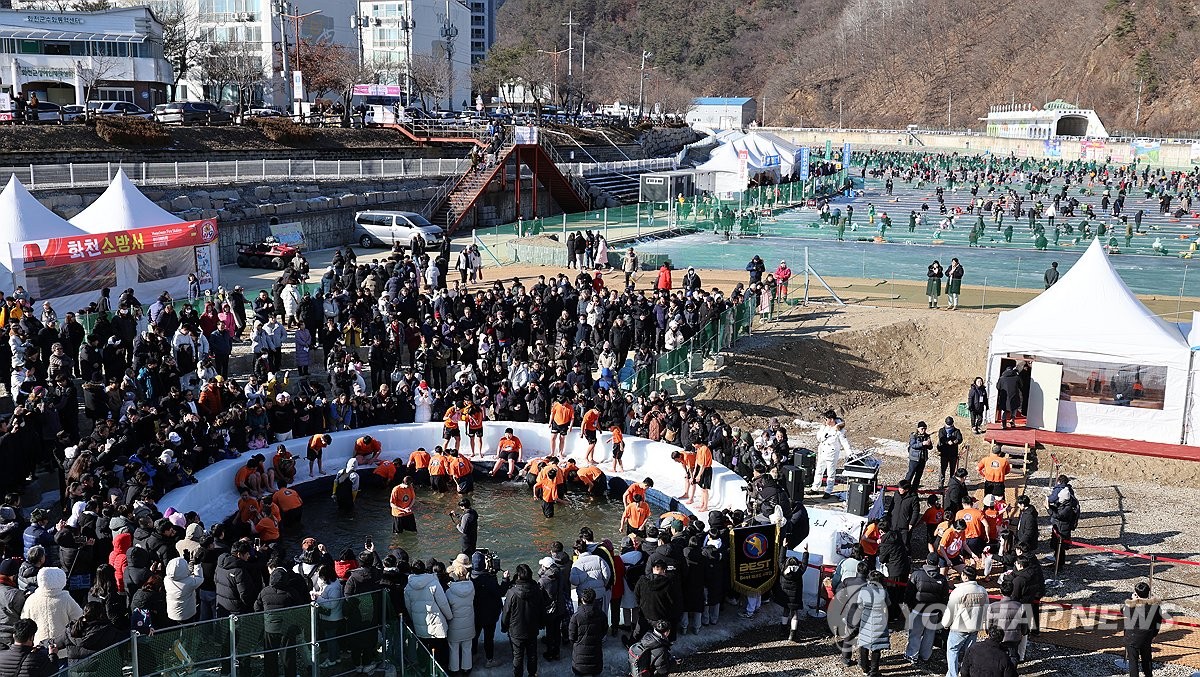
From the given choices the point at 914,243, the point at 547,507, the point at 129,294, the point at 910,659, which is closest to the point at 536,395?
the point at 547,507

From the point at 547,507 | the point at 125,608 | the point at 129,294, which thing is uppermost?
the point at 129,294

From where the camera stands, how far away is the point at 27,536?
10930 millimetres

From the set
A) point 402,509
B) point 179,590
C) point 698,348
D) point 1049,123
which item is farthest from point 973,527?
point 1049,123

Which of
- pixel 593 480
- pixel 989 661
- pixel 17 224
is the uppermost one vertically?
pixel 17 224

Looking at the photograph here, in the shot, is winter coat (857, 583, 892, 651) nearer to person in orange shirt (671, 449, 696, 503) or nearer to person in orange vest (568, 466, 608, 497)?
person in orange shirt (671, 449, 696, 503)

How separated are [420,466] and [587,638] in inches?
293

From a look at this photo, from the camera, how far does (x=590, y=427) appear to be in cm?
1766

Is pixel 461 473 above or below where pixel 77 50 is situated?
below

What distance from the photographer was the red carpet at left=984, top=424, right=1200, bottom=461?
729 inches

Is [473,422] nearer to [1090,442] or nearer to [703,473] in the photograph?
[703,473]

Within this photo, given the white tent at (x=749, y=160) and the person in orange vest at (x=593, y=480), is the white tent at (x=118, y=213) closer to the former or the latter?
the person in orange vest at (x=593, y=480)

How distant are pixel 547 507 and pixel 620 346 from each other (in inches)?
202

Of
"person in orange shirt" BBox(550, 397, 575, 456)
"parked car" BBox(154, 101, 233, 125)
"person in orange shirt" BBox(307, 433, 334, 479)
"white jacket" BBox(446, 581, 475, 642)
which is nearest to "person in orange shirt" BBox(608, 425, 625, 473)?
"person in orange shirt" BBox(550, 397, 575, 456)

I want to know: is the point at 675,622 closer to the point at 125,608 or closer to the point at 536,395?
the point at 125,608
